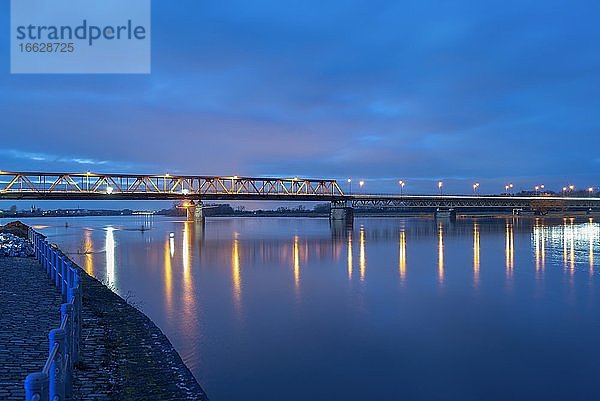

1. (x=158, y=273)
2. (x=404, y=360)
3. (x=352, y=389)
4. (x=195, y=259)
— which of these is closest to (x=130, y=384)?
(x=352, y=389)

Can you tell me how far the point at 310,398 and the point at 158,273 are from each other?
2300cm

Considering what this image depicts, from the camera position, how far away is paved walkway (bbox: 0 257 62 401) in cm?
934

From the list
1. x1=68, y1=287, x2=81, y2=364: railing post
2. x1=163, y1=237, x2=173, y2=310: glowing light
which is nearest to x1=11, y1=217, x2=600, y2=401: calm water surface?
x1=163, y1=237, x2=173, y2=310: glowing light

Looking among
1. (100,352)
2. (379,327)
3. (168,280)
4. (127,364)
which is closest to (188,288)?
(168,280)

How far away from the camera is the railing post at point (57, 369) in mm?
6223

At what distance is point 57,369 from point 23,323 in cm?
849

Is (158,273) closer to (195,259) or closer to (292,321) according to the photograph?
(195,259)

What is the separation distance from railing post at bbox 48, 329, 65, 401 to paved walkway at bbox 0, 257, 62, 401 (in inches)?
86.8

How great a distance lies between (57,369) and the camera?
6352 mm

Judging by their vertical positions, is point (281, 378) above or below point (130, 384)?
below

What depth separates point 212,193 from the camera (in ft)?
417

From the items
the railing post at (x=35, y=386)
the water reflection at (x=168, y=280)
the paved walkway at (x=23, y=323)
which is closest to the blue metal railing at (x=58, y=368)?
the railing post at (x=35, y=386)

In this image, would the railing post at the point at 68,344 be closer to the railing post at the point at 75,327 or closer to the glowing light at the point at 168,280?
the railing post at the point at 75,327

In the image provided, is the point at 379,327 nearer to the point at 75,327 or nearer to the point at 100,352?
the point at 100,352
